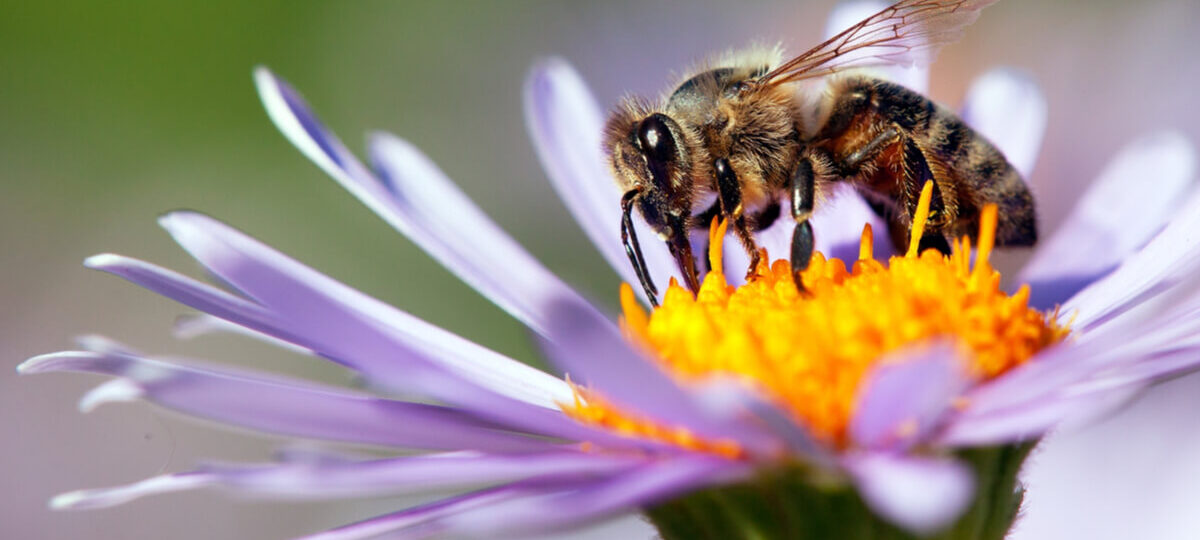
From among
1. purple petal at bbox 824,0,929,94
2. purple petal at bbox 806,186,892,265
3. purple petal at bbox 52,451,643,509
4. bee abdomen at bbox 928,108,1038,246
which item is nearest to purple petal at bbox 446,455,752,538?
purple petal at bbox 52,451,643,509

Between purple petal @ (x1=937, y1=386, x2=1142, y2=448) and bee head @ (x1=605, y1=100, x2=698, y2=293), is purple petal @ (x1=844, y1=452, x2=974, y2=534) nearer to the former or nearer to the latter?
purple petal @ (x1=937, y1=386, x2=1142, y2=448)

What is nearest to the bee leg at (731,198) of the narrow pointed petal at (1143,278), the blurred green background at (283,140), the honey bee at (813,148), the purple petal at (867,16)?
the honey bee at (813,148)

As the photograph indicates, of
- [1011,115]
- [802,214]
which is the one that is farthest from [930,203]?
[1011,115]

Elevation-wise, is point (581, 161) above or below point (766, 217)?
above

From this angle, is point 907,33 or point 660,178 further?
point 907,33

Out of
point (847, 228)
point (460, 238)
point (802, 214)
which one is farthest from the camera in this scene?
point (847, 228)

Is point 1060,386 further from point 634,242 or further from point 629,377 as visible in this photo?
point 634,242

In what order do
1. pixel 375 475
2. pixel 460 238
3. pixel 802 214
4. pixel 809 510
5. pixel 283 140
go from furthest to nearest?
1. pixel 283 140
2. pixel 460 238
3. pixel 802 214
4. pixel 809 510
5. pixel 375 475
